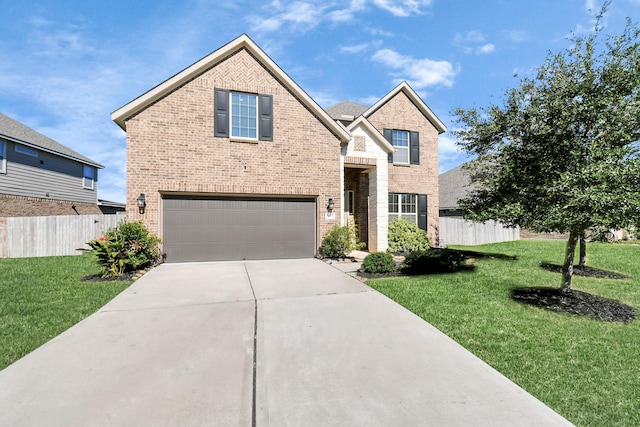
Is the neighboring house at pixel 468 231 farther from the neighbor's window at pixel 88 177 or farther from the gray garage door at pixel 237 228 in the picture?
the neighbor's window at pixel 88 177

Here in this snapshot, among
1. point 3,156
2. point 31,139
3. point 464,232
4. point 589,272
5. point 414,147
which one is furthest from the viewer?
point 464,232

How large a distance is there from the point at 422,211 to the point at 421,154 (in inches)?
114

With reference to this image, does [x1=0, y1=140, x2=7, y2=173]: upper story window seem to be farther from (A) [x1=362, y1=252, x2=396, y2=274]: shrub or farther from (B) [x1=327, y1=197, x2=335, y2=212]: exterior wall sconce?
(A) [x1=362, y1=252, x2=396, y2=274]: shrub

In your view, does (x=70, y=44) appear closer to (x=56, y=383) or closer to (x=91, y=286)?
(x=91, y=286)

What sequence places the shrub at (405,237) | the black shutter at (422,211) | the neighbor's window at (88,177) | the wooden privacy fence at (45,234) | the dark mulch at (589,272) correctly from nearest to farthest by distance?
1. the dark mulch at (589,272)
2. the wooden privacy fence at (45,234)
3. the shrub at (405,237)
4. the black shutter at (422,211)
5. the neighbor's window at (88,177)

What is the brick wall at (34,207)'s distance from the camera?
13.8m

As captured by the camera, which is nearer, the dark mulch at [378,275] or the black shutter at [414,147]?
the dark mulch at [378,275]

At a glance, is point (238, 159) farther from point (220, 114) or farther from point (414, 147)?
point (414, 147)

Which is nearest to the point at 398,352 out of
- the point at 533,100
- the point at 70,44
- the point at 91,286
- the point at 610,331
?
the point at 610,331

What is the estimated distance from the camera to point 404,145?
14477mm

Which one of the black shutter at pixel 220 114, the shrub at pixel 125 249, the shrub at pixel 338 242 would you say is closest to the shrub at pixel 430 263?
the shrub at pixel 338 242

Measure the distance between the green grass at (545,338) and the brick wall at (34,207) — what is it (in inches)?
686

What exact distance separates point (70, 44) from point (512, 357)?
41.5ft

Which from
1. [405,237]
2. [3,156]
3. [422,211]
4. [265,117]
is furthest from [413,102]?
[3,156]
